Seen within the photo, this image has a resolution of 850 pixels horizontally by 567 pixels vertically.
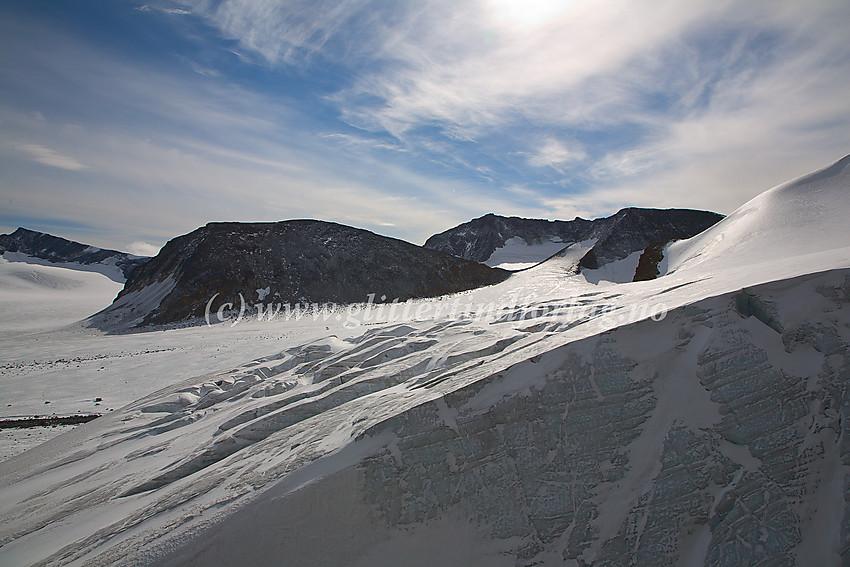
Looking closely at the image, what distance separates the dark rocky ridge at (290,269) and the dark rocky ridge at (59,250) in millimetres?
40978

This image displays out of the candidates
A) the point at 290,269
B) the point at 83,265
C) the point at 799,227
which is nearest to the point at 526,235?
the point at 290,269

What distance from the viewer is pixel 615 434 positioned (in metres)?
3.68

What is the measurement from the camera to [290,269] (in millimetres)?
29859

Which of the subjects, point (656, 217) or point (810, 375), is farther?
point (656, 217)

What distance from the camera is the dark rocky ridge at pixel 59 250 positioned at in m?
67.1

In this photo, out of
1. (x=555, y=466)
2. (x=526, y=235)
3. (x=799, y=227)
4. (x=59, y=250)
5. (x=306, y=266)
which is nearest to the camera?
(x=555, y=466)

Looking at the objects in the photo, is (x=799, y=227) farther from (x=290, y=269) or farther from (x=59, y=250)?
(x=59, y=250)

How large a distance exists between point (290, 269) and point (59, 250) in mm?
68201

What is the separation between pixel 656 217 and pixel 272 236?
34.3 metres

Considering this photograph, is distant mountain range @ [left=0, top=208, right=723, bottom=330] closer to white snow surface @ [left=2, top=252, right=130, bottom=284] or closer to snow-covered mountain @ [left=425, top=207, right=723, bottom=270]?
snow-covered mountain @ [left=425, top=207, right=723, bottom=270]

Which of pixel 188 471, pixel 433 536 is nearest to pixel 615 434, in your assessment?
pixel 433 536

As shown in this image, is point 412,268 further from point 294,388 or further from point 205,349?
point 294,388

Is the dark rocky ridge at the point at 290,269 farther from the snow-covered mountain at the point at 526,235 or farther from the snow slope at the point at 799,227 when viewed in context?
the snow slope at the point at 799,227

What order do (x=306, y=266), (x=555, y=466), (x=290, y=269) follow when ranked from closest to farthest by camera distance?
(x=555, y=466), (x=290, y=269), (x=306, y=266)
